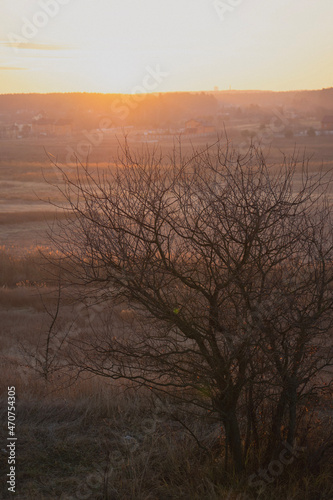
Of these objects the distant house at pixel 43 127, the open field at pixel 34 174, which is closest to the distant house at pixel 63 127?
the distant house at pixel 43 127

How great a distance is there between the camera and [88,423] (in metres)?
7.08

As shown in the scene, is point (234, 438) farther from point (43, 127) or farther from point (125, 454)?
point (43, 127)

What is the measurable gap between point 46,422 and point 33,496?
5.83 ft

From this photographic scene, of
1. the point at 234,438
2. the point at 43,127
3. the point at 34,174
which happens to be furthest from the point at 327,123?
the point at 234,438

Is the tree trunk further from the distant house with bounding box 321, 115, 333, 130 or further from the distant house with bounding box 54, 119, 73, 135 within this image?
the distant house with bounding box 54, 119, 73, 135

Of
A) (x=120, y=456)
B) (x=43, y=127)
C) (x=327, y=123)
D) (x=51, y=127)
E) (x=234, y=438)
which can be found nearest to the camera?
(x=234, y=438)

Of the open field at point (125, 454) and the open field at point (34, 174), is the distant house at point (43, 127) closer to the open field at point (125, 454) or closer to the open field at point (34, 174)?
the open field at point (34, 174)

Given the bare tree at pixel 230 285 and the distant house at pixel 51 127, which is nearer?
the bare tree at pixel 230 285

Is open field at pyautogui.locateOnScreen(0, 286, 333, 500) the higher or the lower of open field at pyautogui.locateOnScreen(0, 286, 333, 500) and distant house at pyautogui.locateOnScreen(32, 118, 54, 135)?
the lower

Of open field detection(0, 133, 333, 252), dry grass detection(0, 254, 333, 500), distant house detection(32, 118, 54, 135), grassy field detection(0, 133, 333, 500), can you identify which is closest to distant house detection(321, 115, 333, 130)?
open field detection(0, 133, 333, 252)

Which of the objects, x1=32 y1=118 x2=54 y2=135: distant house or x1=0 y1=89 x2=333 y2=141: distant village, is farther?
x1=32 y1=118 x2=54 y2=135: distant house

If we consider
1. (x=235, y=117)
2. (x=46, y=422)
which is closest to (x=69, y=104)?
(x=235, y=117)

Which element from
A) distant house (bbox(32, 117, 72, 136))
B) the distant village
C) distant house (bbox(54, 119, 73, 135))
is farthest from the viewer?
distant house (bbox(32, 117, 72, 136))

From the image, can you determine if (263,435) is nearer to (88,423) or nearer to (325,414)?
(325,414)
